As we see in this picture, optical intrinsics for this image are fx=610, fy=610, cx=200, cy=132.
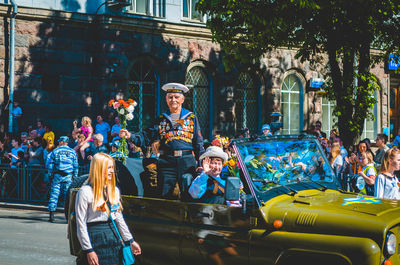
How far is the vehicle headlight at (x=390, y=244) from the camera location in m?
4.98

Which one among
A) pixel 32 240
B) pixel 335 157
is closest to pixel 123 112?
pixel 32 240

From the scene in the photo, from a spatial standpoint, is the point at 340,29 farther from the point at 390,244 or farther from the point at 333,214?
the point at 390,244

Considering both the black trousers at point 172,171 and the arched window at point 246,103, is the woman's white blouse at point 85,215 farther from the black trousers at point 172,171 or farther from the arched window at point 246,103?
the arched window at point 246,103

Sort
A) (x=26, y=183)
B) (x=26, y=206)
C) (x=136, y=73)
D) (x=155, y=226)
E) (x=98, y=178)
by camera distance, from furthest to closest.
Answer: (x=136, y=73), (x=26, y=183), (x=26, y=206), (x=155, y=226), (x=98, y=178)

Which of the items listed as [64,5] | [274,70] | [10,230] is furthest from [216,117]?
[10,230]

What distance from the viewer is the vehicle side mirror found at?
545 centimetres

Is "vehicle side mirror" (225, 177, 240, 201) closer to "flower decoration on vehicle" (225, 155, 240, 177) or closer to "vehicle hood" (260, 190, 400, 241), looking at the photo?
"vehicle hood" (260, 190, 400, 241)

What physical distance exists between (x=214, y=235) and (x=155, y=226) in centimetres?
77

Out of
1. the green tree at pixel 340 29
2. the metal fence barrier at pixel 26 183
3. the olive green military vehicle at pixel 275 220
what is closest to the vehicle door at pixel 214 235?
the olive green military vehicle at pixel 275 220

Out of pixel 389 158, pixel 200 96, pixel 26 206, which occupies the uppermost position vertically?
pixel 200 96

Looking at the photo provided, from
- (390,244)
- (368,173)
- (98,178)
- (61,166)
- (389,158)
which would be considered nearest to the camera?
(390,244)

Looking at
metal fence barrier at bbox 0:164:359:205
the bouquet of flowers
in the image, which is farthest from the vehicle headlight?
metal fence barrier at bbox 0:164:359:205

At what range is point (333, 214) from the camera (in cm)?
529

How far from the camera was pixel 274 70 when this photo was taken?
2497 centimetres
